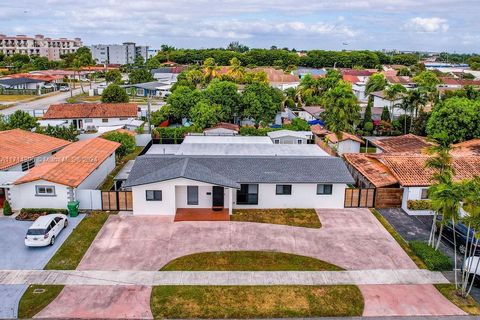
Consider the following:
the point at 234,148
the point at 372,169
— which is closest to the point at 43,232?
the point at 234,148

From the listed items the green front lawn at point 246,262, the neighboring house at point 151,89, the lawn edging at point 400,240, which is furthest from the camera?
the neighboring house at point 151,89

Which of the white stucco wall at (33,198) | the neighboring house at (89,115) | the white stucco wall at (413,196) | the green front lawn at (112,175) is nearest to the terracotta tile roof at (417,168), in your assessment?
the white stucco wall at (413,196)

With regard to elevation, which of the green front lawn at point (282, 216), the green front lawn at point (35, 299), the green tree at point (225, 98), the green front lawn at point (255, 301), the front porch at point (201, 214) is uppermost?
the green tree at point (225, 98)

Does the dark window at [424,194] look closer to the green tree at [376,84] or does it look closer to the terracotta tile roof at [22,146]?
the terracotta tile roof at [22,146]

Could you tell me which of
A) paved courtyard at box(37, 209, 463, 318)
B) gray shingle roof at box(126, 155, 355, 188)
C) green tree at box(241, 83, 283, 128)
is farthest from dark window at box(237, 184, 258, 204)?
green tree at box(241, 83, 283, 128)

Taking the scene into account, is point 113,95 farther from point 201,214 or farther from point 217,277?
point 217,277

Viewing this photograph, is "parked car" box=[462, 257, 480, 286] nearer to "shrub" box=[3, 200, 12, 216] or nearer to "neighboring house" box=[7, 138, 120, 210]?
"neighboring house" box=[7, 138, 120, 210]

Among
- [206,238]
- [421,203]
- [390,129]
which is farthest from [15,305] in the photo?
[390,129]
